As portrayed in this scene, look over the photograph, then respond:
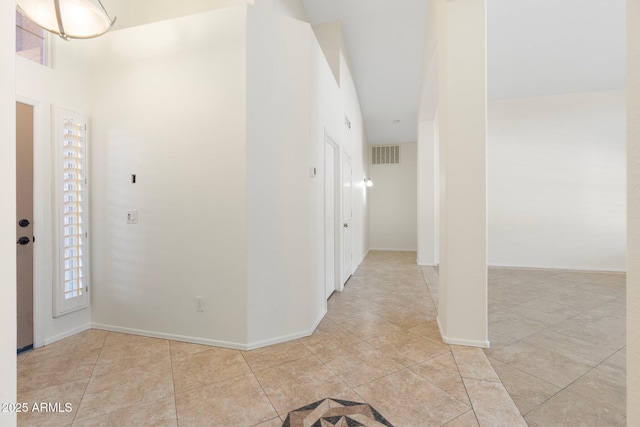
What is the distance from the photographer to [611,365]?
2.17 m

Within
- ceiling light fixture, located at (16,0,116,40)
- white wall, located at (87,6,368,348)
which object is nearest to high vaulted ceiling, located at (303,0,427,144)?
white wall, located at (87,6,368,348)

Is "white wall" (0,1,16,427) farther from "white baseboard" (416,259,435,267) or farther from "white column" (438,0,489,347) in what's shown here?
"white baseboard" (416,259,435,267)

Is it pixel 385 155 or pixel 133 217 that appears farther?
pixel 385 155

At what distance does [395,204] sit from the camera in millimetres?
8461

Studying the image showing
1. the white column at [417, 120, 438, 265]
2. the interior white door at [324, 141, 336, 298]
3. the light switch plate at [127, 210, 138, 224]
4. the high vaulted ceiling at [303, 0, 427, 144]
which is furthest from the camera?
the white column at [417, 120, 438, 265]

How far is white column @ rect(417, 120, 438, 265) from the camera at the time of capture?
607 cm

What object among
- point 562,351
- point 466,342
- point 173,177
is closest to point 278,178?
point 173,177

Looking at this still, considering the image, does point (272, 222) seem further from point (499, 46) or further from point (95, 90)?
point (499, 46)

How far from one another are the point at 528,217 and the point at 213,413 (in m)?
6.40

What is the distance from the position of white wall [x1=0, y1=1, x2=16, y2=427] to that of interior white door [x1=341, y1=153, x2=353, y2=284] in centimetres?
391

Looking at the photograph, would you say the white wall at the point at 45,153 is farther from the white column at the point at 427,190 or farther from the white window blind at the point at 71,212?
the white column at the point at 427,190

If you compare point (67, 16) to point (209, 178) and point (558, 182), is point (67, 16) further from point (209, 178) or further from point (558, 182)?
point (558, 182)

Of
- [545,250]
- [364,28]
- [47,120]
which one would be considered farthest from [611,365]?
[47,120]

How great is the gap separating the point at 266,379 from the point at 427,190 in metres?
5.23
